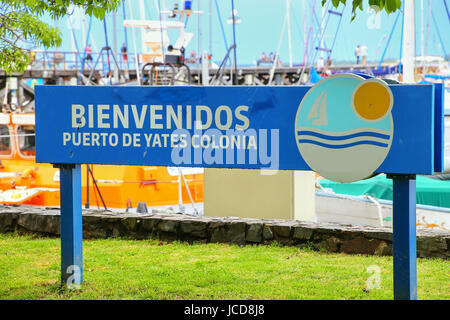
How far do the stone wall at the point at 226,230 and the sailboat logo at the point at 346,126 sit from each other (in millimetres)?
2456

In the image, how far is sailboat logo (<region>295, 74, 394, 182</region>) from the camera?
162 inches

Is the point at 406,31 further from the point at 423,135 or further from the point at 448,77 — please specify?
the point at 448,77

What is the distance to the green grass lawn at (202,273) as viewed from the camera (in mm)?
5082

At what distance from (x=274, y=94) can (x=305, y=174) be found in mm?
4150

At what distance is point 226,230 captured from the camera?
7.17m

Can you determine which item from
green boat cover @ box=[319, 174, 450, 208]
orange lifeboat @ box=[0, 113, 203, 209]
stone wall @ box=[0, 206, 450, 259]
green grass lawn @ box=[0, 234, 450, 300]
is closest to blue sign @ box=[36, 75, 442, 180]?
green grass lawn @ box=[0, 234, 450, 300]

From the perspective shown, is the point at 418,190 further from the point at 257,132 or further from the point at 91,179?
the point at 257,132

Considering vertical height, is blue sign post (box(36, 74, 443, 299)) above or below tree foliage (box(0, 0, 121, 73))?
below

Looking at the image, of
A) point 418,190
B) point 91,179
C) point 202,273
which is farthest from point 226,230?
point 91,179

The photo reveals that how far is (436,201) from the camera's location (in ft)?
44.4

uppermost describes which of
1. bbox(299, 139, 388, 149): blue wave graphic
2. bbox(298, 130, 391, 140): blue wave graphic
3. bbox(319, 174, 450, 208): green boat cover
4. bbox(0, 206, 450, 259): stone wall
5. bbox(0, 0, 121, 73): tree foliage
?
bbox(0, 0, 121, 73): tree foliage

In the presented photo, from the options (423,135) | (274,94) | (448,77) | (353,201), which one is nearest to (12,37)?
(274,94)

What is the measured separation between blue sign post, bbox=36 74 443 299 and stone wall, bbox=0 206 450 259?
7.39 ft

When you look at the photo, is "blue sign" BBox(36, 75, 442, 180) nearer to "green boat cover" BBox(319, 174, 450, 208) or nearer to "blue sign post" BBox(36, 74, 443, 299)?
"blue sign post" BBox(36, 74, 443, 299)
